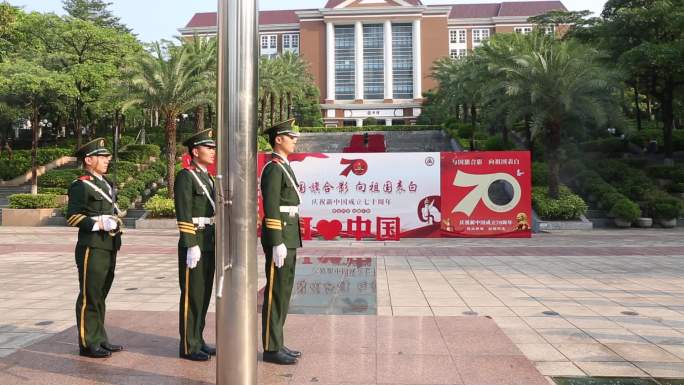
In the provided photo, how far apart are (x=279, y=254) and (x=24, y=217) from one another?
19.7 m

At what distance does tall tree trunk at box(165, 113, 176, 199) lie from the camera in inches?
826

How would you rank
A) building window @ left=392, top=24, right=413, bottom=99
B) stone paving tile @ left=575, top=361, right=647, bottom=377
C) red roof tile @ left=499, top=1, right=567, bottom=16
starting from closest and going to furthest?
1. stone paving tile @ left=575, top=361, right=647, bottom=377
2. building window @ left=392, top=24, right=413, bottom=99
3. red roof tile @ left=499, top=1, right=567, bottom=16

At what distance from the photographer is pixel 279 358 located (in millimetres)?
4207

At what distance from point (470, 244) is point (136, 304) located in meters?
9.55

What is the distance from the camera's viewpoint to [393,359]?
4.30 meters

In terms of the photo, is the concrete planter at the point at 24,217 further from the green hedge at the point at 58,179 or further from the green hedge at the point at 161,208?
the green hedge at the point at 161,208

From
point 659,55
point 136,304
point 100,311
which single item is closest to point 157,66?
point 136,304

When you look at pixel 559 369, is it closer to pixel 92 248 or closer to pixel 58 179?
pixel 92 248

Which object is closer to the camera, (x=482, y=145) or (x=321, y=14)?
(x=482, y=145)

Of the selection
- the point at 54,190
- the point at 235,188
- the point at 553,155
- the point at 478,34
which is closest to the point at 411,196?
the point at 553,155

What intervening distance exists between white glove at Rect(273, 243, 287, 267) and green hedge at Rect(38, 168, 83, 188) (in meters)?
22.3

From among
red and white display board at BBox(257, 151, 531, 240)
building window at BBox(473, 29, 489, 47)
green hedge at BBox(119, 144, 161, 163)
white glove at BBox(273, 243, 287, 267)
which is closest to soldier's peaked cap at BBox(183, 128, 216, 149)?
white glove at BBox(273, 243, 287, 267)

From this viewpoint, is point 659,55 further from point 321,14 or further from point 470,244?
point 321,14

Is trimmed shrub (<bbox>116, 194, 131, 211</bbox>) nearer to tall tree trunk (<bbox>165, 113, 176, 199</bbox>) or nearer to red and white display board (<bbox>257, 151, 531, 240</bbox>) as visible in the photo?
tall tree trunk (<bbox>165, 113, 176, 199</bbox>)
